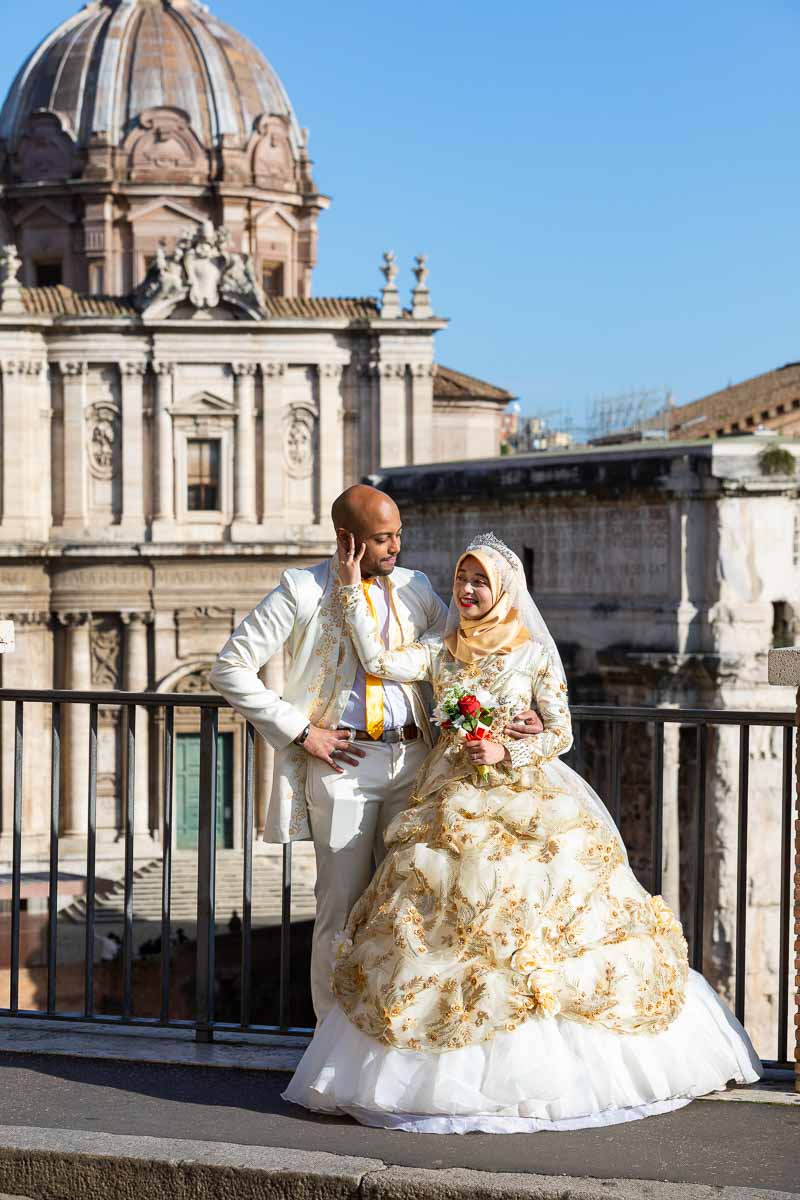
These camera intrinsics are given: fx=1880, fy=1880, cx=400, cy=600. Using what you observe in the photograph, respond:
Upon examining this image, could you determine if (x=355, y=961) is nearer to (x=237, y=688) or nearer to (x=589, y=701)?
(x=237, y=688)

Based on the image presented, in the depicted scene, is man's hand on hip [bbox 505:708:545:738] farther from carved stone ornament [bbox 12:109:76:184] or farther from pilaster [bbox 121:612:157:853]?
carved stone ornament [bbox 12:109:76:184]

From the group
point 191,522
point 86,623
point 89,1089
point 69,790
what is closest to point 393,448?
point 191,522

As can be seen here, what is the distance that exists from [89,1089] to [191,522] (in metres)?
32.9

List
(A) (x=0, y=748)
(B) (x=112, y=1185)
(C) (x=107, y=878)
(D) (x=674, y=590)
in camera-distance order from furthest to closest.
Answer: (A) (x=0, y=748) < (C) (x=107, y=878) < (D) (x=674, y=590) < (B) (x=112, y=1185)

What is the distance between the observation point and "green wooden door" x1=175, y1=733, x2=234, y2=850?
35.4 meters

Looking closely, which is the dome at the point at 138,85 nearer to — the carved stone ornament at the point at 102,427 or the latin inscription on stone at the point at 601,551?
the carved stone ornament at the point at 102,427

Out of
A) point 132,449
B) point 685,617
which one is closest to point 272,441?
point 132,449

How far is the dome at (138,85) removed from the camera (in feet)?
139

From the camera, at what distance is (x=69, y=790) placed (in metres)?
37.3

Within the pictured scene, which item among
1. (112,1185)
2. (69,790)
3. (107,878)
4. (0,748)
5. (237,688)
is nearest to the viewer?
(112,1185)

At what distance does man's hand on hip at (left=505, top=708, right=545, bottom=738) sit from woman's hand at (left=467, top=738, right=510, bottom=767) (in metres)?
0.07

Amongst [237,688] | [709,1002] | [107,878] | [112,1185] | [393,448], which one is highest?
[393,448]

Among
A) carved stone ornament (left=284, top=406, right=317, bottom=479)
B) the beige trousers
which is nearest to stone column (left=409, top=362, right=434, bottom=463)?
carved stone ornament (left=284, top=406, right=317, bottom=479)

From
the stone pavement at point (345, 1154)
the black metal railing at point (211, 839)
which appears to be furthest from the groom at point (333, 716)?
the stone pavement at point (345, 1154)
